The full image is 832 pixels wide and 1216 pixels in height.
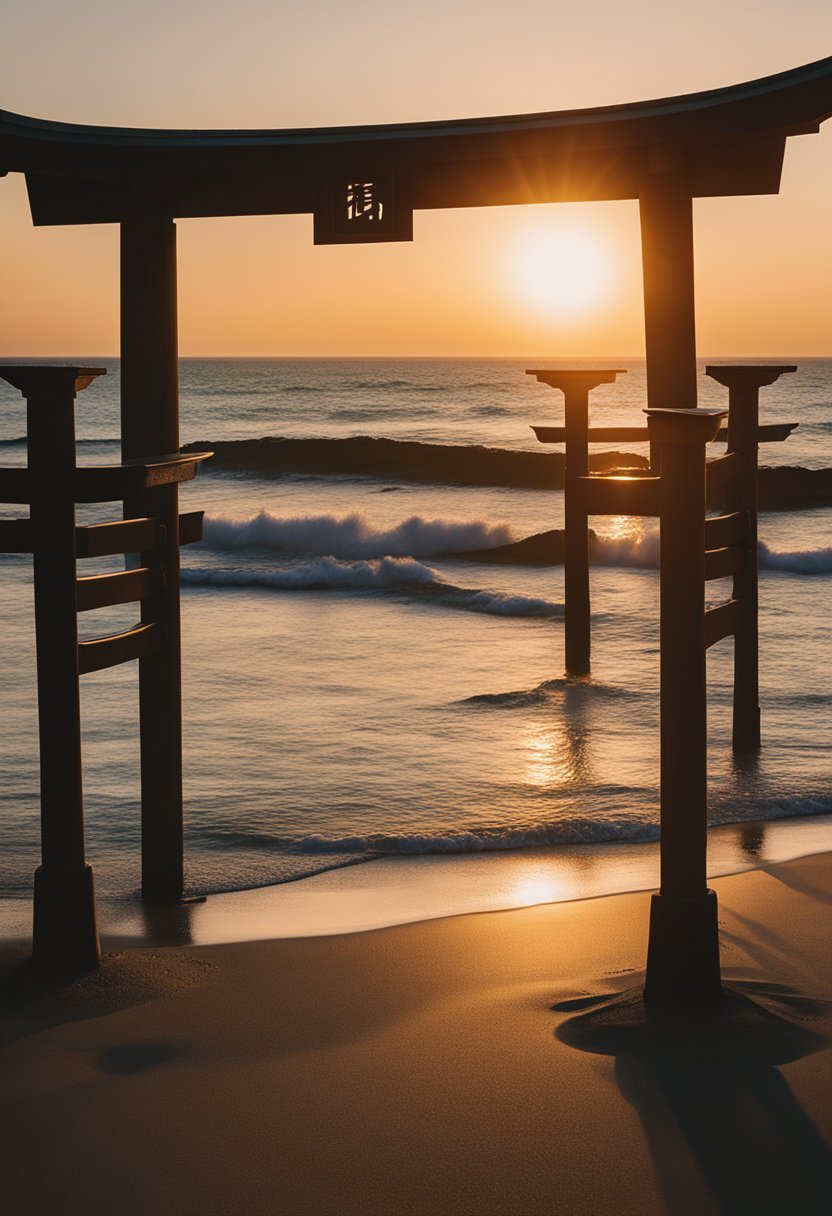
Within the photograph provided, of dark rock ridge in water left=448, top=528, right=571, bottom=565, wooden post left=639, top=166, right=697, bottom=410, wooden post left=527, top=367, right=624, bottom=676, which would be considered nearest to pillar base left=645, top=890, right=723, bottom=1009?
wooden post left=639, top=166, right=697, bottom=410

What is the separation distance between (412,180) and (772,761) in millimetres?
4125

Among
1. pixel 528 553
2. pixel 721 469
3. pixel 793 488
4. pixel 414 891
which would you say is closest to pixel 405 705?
pixel 414 891

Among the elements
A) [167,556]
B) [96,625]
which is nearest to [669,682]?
[167,556]

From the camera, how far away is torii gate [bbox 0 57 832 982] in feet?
15.5

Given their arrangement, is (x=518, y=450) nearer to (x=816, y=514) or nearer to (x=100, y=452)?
(x=816, y=514)

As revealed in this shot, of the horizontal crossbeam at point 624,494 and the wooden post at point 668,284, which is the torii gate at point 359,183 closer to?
the wooden post at point 668,284

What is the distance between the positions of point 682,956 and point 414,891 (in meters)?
1.90

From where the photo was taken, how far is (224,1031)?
11.8 feet

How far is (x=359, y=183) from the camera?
16.2 feet

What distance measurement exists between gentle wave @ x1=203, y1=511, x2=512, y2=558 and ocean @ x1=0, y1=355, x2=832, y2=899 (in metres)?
0.05

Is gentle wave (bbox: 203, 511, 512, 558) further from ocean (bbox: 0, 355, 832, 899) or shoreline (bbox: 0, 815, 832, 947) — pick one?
shoreline (bbox: 0, 815, 832, 947)

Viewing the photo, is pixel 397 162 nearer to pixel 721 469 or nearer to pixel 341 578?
pixel 721 469

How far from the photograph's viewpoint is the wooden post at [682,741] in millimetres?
3502

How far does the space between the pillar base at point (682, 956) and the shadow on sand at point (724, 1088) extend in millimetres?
43
